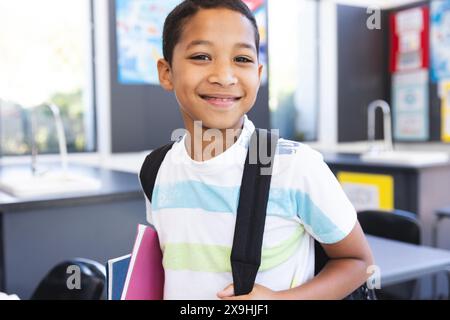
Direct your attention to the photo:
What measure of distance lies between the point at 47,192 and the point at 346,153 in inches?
89.3

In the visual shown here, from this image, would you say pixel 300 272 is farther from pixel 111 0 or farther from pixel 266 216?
pixel 111 0

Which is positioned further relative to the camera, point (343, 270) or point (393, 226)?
point (393, 226)

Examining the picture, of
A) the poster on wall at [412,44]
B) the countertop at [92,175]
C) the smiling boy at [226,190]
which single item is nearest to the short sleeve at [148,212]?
the smiling boy at [226,190]

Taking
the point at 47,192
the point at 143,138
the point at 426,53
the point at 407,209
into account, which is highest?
the point at 426,53

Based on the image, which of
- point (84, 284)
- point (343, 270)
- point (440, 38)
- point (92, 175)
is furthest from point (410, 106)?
point (343, 270)

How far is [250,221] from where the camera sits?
1.14ft

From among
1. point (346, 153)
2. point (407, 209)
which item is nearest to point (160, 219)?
point (407, 209)

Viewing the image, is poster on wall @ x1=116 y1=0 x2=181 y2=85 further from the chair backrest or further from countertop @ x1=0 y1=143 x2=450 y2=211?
the chair backrest

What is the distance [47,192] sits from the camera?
1.49m

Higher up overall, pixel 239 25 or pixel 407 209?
pixel 239 25

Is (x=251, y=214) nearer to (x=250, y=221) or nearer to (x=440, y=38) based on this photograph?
(x=250, y=221)

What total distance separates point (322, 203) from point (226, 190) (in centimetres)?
7
